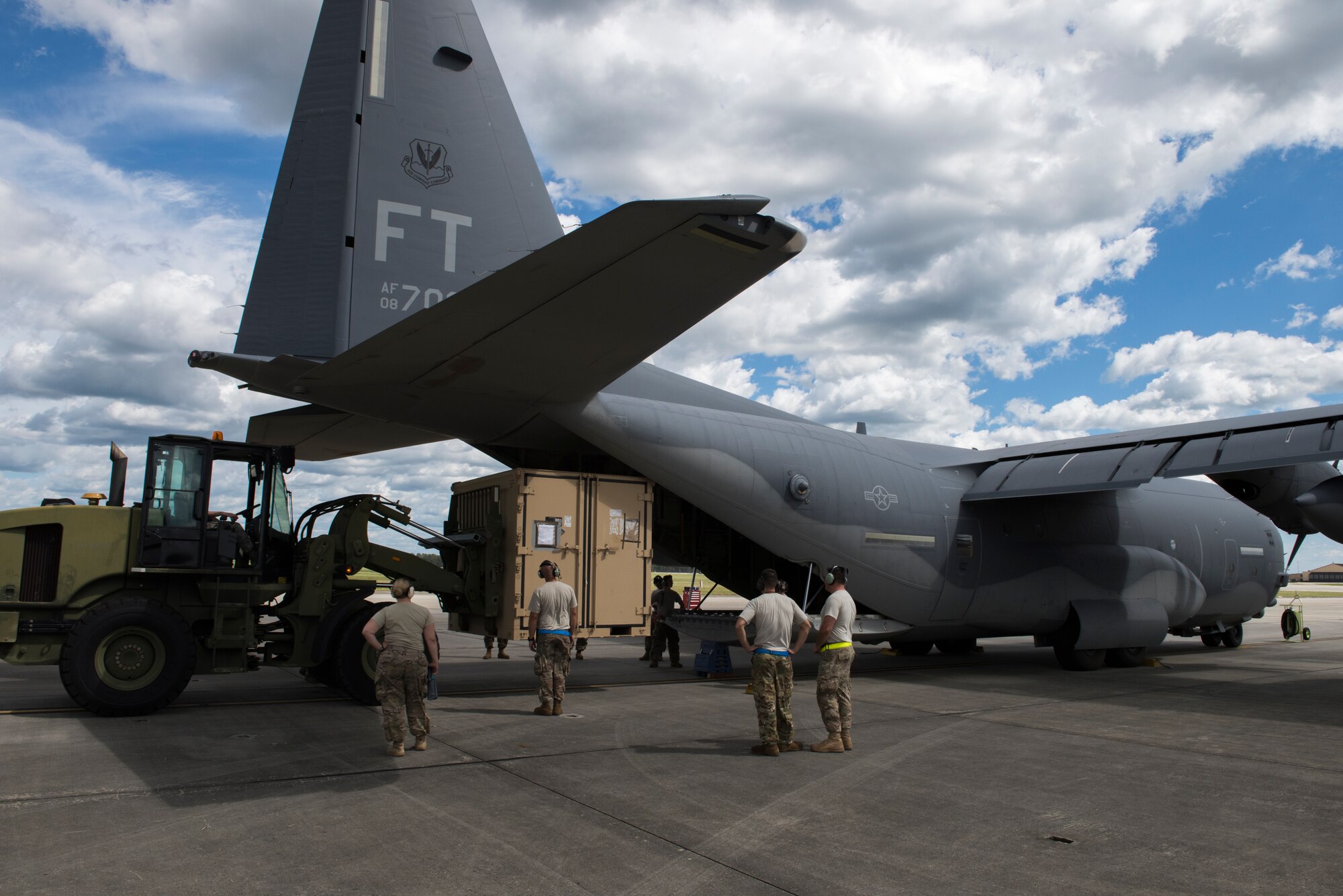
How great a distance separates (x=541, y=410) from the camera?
10.4 meters

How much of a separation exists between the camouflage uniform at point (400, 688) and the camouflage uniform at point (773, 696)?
2660mm

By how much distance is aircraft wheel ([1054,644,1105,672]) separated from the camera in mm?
14320

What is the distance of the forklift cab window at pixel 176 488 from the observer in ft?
29.8

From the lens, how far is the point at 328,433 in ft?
39.0

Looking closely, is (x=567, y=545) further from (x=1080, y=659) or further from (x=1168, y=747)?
(x=1080, y=659)

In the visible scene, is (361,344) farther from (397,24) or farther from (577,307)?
(397,24)

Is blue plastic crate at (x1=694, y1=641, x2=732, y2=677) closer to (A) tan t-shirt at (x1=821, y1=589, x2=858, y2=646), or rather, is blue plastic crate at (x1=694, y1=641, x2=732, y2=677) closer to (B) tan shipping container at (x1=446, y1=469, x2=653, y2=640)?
(B) tan shipping container at (x1=446, y1=469, x2=653, y2=640)

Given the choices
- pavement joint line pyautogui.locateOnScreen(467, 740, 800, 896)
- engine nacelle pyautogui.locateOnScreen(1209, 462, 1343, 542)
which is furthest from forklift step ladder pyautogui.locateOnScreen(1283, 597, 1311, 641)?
pavement joint line pyautogui.locateOnScreen(467, 740, 800, 896)

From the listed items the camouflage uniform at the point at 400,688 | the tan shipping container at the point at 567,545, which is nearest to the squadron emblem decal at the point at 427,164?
the tan shipping container at the point at 567,545

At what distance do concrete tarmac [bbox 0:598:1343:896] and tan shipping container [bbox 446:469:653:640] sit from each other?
0.95m

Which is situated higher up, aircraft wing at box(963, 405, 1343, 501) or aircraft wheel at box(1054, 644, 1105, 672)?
aircraft wing at box(963, 405, 1343, 501)

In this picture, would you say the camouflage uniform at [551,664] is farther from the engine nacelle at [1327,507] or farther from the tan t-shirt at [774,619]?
the engine nacelle at [1327,507]

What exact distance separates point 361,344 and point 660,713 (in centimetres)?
474


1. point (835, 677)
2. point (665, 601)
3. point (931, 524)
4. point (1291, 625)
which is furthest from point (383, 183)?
point (1291, 625)
